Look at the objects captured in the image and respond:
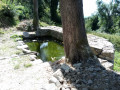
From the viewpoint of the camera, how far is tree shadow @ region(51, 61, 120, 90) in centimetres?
216

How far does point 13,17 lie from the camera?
10.0 metres

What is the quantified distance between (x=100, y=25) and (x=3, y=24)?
67.4 feet

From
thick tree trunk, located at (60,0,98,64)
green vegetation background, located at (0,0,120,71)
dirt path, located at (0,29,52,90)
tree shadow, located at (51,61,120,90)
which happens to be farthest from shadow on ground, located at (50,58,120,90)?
green vegetation background, located at (0,0,120,71)

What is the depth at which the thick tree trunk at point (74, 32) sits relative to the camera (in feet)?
9.02

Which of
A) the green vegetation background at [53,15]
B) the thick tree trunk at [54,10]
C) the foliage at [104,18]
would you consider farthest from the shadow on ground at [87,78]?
the foliage at [104,18]

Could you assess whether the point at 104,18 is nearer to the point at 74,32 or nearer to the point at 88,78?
the point at 74,32

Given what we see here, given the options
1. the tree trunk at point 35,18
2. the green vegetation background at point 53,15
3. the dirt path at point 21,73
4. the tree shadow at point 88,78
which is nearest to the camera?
the tree shadow at point 88,78

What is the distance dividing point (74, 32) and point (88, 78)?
3.50ft

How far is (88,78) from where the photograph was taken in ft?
7.79

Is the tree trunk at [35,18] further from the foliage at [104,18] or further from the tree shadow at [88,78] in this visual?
the foliage at [104,18]

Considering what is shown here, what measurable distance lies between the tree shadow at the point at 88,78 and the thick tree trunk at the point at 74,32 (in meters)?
0.24

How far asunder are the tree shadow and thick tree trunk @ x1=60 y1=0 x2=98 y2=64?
243mm

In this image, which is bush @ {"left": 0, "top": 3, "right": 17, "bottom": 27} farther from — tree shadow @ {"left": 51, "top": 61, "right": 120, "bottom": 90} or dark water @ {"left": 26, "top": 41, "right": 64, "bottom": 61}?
tree shadow @ {"left": 51, "top": 61, "right": 120, "bottom": 90}

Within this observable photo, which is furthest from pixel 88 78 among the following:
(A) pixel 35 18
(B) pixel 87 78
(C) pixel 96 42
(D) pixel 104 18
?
(D) pixel 104 18
